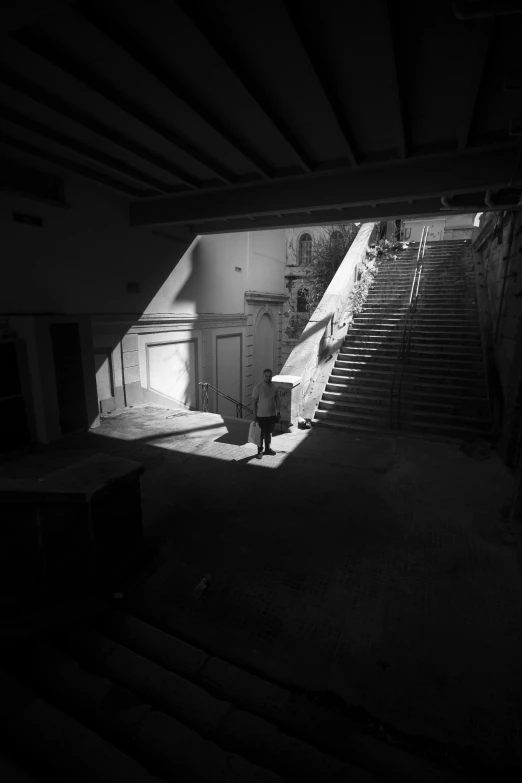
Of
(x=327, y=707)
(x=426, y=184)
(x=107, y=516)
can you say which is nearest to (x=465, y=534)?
(x=327, y=707)

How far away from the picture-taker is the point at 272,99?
5.33m

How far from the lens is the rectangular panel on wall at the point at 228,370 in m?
15.9

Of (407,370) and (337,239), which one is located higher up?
(337,239)

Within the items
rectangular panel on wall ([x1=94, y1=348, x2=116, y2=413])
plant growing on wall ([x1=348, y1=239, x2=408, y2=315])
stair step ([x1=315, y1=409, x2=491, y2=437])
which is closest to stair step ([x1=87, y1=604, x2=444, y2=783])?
stair step ([x1=315, y1=409, x2=491, y2=437])

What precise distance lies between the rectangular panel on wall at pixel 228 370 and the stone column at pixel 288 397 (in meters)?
7.12

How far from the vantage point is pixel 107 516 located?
13.1 feet

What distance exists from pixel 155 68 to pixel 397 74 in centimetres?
282

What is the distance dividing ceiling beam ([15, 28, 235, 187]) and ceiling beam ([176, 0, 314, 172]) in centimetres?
169

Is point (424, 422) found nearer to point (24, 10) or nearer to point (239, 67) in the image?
point (239, 67)

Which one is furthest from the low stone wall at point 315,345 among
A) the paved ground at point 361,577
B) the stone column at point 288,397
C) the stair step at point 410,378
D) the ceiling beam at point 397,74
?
the ceiling beam at point 397,74

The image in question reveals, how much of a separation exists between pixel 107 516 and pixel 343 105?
6.06 meters

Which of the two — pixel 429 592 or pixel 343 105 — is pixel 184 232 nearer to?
pixel 343 105

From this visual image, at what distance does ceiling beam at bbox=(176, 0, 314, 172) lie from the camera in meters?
3.79

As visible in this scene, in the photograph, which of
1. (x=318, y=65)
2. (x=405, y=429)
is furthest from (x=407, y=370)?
(x=318, y=65)
